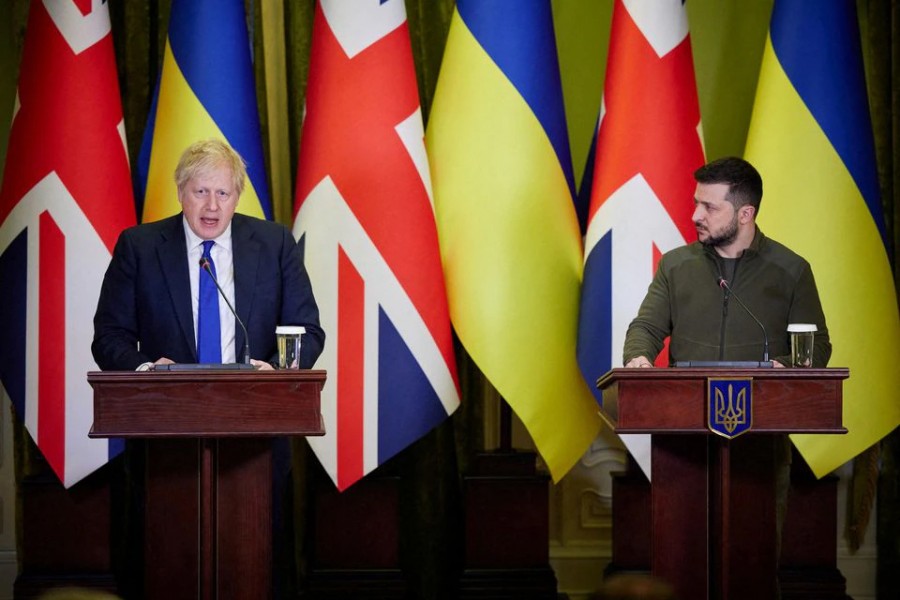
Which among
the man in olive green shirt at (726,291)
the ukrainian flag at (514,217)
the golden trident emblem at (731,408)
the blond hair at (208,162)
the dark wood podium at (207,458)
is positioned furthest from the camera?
the ukrainian flag at (514,217)

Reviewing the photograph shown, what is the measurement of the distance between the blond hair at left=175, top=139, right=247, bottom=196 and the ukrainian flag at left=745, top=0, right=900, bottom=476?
78.3 inches

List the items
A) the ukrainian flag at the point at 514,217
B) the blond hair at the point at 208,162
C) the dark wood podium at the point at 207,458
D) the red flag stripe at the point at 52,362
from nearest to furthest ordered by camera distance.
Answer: the dark wood podium at the point at 207,458 < the blond hair at the point at 208,162 < the red flag stripe at the point at 52,362 < the ukrainian flag at the point at 514,217

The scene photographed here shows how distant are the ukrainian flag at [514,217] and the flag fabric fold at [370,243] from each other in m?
0.11

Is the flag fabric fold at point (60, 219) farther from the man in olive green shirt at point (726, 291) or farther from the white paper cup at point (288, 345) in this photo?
the man in olive green shirt at point (726, 291)

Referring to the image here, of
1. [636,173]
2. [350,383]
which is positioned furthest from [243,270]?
[636,173]

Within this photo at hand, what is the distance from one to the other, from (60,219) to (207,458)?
172 centimetres

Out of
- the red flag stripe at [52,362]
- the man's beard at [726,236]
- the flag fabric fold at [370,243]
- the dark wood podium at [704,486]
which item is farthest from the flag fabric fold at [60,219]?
the man's beard at [726,236]

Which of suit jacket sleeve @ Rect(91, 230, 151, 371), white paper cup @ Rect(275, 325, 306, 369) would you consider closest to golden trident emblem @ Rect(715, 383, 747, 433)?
white paper cup @ Rect(275, 325, 306, 369)

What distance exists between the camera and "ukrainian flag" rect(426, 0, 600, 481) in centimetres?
410

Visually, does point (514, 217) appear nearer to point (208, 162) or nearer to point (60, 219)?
point (208, 162)

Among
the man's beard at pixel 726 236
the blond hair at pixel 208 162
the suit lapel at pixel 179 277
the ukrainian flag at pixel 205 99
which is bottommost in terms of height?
the suit lapel at pixel 179 277

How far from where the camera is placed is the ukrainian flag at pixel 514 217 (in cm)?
410

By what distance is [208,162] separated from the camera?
3061 mm

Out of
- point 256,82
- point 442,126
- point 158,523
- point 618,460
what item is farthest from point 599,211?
point 158,523
